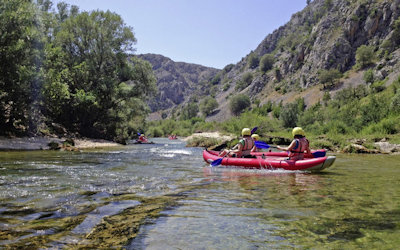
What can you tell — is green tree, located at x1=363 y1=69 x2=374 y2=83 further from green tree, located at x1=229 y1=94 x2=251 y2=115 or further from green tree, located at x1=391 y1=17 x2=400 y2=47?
green tree, located at x1=229 y1=94 x2=251 y2=115

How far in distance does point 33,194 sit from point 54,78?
16979 millimetres

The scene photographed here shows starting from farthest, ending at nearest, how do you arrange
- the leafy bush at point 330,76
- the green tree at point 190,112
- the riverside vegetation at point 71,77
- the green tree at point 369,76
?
the green tree at point 190,112, the leafy bush at point 330,76, the green tree at point 369,76, the riverside vegetation at point 71,77

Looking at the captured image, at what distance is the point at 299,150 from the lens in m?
9.95

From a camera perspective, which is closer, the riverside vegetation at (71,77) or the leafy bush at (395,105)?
the riverside vegetation at (71,77)

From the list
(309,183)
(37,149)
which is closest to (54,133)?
(37,149)

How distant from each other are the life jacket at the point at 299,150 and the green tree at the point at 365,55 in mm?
58783

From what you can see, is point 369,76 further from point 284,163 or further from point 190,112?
point 190,112

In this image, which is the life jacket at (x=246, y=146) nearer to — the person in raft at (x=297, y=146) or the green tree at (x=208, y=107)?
the person in raft at (x=297, y=146)

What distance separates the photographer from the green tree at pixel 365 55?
192ft

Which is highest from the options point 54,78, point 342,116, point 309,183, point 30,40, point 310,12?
point 310,12

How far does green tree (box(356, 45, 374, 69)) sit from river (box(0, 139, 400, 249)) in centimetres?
6090

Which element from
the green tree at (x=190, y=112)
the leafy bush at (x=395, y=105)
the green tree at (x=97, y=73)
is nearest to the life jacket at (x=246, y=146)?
the green tree at (x=97, y=73)

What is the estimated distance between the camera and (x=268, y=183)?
720 cm

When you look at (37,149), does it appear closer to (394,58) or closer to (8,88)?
(8,88)
